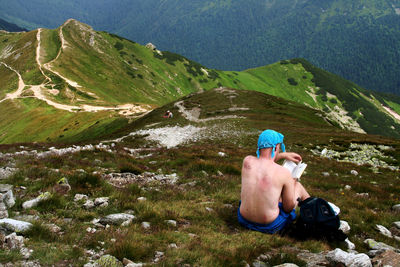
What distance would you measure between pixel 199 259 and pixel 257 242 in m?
1.70

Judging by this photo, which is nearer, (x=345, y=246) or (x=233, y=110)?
(x=345, y=246)

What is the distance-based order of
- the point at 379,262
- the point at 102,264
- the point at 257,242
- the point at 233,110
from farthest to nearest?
the point at 233,110, the point at 257,242, the point at 379,262, the point at 102,264

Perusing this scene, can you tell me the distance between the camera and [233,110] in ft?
210

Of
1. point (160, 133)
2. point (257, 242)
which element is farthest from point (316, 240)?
point (160, 133)

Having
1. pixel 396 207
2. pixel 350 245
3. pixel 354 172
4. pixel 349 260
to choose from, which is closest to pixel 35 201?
pixel 349 260

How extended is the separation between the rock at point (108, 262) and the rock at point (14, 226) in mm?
1740

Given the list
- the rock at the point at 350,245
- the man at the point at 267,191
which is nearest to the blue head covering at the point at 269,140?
the man at the point at 267,191

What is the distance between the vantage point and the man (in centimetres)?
605

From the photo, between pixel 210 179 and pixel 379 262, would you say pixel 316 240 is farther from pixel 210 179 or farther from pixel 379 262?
pixel 210 179

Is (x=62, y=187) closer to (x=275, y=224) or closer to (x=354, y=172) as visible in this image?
(x=275, y=224)

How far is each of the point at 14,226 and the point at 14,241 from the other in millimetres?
647

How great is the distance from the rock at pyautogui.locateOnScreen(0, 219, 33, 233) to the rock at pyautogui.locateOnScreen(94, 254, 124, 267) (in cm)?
174

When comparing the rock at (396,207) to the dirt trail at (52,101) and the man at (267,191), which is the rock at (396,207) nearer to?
the man at (267,191)

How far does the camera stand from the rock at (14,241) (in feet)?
13.4
